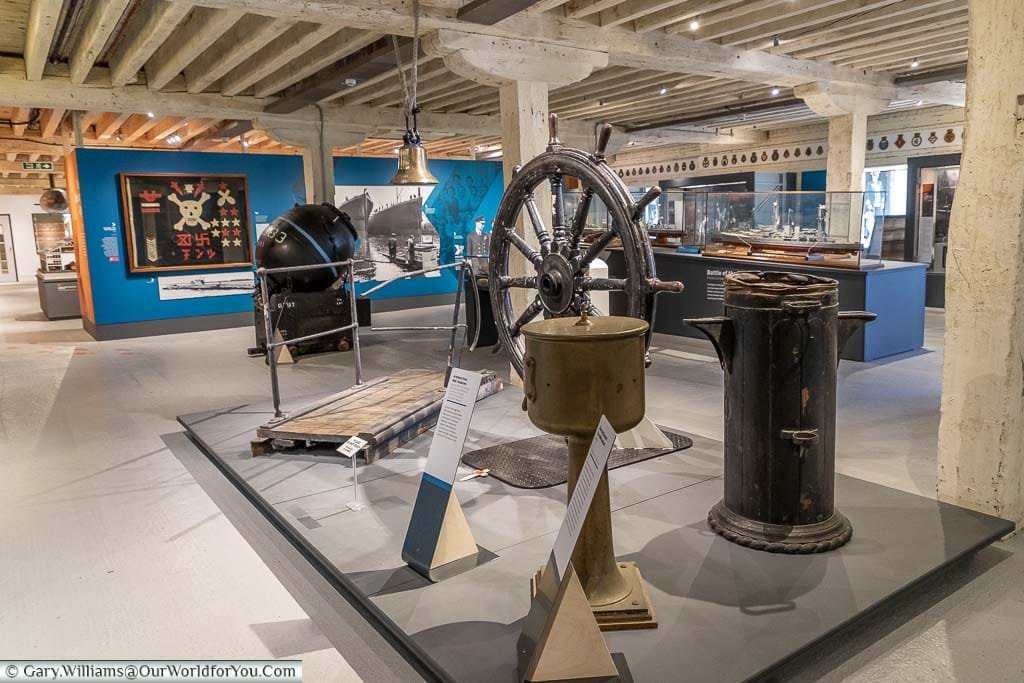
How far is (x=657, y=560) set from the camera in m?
2.82

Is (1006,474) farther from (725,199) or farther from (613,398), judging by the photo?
(725,199)

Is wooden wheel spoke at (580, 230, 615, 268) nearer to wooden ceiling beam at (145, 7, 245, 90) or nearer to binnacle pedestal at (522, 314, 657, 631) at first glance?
binnacle pedestal at (522, 314, 657, 631)

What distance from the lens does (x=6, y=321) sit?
12180 millimetres

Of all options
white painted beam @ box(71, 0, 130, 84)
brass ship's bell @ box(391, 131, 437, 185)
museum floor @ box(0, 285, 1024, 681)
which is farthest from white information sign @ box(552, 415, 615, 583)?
white painted beam @ box(71, 0, 130, 84)

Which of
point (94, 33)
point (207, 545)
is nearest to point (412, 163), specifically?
point (94, 33)

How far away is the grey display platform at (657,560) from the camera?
7.39 ft

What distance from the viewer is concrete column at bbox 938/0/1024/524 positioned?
2.88 m

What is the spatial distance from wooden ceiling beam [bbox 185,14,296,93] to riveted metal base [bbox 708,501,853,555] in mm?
4915

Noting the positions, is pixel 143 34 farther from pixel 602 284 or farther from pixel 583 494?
pixel 583 494

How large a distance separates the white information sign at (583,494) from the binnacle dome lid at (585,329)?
32 cm

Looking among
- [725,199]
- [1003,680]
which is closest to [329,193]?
[725,199]

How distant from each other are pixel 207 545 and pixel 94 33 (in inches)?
188

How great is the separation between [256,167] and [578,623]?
10345mm

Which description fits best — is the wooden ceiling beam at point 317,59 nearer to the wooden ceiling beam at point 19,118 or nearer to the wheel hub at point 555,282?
the wheel hub at point 555,282
